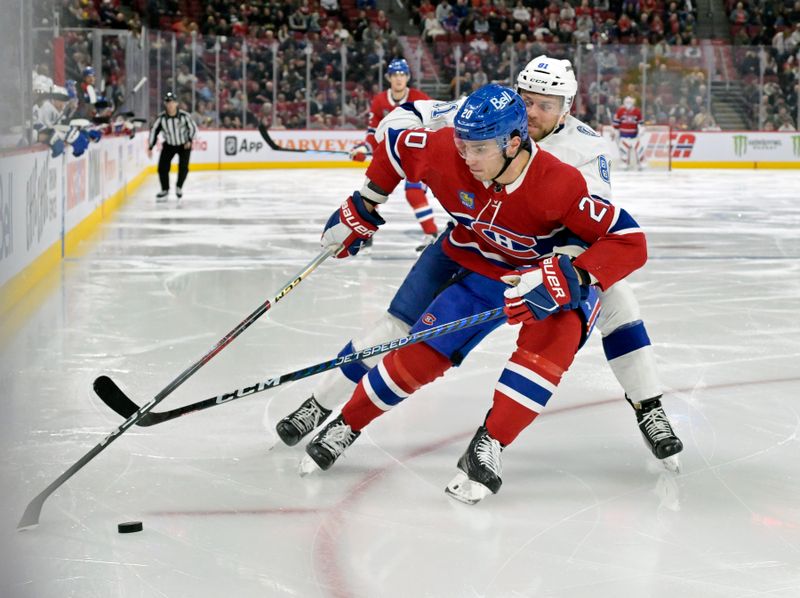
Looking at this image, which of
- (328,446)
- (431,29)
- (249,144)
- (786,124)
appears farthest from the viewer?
(431,29)

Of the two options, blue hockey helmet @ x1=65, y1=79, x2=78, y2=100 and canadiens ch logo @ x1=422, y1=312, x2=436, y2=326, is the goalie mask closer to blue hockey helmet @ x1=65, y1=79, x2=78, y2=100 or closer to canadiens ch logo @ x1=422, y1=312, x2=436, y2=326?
canadiens ch logo @ x1=422, y1=312, x2=436, y2=326

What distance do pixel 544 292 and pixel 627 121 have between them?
1661 centimetres

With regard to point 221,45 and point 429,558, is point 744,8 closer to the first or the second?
point 221,45

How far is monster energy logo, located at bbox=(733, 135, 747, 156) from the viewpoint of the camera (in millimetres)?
19828

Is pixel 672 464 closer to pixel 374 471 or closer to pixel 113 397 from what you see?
pixel 374 471

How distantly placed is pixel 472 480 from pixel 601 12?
20.1m

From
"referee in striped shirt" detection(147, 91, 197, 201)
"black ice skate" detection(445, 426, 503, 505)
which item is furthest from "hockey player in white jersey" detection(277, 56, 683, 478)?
"referee in striped shirt" detection(147, 91, 197, 201)

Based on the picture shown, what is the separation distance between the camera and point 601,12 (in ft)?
71.7

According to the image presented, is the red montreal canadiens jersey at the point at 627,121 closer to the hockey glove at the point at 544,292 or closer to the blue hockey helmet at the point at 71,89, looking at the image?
the blue hockey helmet at the point at 71,89

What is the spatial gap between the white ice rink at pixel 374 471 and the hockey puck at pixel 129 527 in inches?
1.0

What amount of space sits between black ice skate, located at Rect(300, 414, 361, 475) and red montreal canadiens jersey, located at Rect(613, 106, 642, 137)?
53.8 feet

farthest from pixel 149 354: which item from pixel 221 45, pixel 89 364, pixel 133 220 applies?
pixel 221 45

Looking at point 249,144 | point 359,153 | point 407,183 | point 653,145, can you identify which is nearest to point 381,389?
point 359,153

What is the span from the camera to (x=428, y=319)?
3.06m
